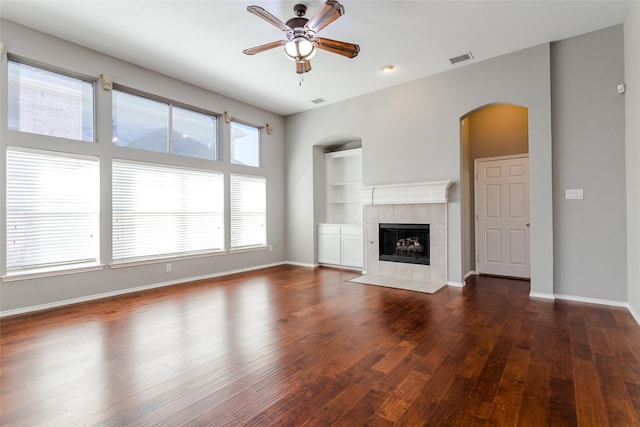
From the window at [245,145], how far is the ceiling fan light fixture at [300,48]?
3148 mm

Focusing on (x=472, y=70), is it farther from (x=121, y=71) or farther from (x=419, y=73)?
(x=121, y=71)

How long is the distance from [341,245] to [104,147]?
14.4 ft

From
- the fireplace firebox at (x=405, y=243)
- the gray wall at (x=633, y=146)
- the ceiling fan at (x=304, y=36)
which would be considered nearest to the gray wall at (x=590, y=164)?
the gray wall at (x=633, y=146)

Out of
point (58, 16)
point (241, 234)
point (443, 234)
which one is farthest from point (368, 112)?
point (58, 16)

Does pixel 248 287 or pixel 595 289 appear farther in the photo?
pixel 248 287

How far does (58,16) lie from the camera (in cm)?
344

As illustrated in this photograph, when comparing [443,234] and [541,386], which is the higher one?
[443,234]

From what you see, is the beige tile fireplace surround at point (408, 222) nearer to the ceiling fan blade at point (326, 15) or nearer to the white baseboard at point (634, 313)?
the white baseboard at point (634, 313)

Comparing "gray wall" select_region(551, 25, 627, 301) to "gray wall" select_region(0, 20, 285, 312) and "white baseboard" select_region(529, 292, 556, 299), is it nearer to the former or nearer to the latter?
"white baseboard" select_region(529, 292, 556, 299)

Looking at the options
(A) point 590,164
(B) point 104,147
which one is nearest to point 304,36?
(B) point 104,147

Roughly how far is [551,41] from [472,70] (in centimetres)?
96

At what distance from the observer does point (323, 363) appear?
2.35 metres

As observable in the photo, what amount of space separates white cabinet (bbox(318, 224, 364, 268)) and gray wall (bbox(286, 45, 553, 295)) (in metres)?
0.26

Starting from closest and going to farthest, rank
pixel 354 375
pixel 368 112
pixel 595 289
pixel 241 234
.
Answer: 1. pixel 354 375
2. pixel 595 289
3. pixel 368 112
4. pixel 241 234
